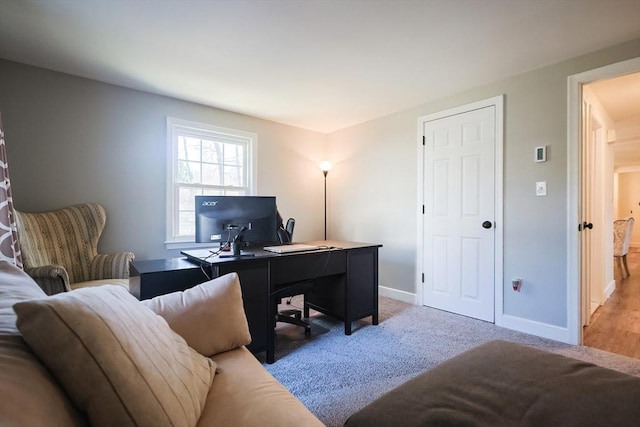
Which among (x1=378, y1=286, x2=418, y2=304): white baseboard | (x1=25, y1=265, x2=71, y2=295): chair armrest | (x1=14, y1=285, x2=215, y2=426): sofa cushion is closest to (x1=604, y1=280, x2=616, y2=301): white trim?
(x1=378, y1=286, x2=418, y2=304): white baseboard

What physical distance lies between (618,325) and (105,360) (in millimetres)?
4061

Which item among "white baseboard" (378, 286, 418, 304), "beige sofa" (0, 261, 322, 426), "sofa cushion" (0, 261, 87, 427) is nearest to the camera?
"sofa cushion" (0, 261, 87, 427)

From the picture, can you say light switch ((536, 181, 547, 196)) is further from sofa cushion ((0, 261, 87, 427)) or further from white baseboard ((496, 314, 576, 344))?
sofa cushion ((0, 261, 87, 427))

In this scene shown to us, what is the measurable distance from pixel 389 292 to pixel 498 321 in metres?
1.30

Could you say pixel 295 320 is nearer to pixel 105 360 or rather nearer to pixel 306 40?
pixel 105 360

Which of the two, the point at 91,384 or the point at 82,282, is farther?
the point at 82,282

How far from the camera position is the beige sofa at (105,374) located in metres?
0.62

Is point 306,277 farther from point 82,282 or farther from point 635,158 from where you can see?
point 635,158

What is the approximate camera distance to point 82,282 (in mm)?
2588

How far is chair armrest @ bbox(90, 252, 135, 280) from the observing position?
2701 millimetres

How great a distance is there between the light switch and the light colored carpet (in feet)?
4.20

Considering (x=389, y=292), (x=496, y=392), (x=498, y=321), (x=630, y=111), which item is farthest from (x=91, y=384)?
(x=630, y=111)

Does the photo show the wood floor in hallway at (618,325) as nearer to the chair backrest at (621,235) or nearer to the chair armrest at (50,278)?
the chair backrest at (621,235)

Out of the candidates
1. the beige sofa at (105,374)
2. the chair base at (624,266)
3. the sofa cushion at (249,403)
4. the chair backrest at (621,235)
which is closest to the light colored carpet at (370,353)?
the sofa cushion at (249,403)
